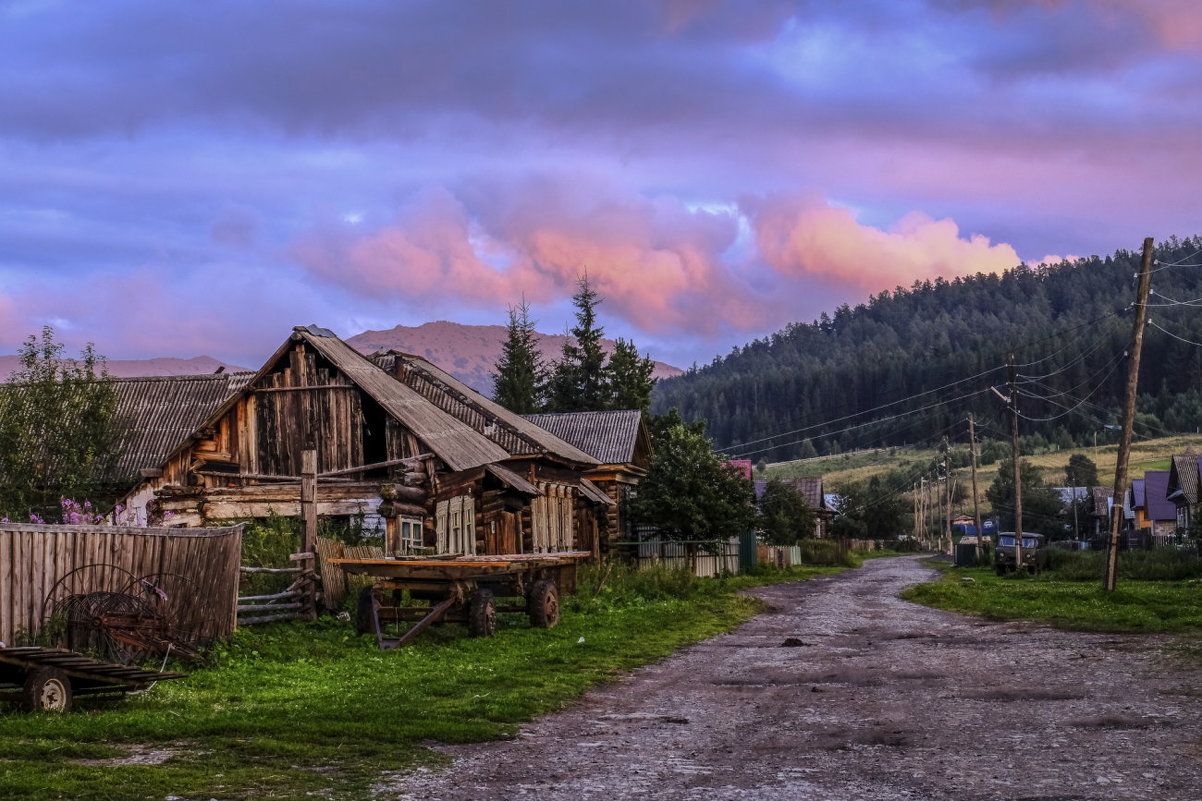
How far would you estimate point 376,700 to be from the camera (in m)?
13.0

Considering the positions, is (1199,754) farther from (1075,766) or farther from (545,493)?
(545,493)

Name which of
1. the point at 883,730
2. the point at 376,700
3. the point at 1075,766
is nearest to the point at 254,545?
the point at 376,700

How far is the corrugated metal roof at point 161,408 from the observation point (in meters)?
39.2

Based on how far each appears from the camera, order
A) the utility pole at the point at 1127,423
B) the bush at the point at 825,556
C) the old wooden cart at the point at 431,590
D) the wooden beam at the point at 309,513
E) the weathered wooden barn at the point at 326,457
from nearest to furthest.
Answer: the old wooden cart at the point at 431,590 < the wooden beam at the point at 309,513 < the weathered wooden barn at the point at 326,457 < the utility pole at the point at 1127,423 < the bush at the point at 825,556

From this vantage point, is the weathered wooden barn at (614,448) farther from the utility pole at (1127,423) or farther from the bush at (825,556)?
the bush at (825,556)

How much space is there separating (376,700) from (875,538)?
101265 millimetres

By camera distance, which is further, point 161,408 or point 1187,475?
point 1187,475

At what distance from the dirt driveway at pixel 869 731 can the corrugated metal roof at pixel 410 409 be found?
35.6ft

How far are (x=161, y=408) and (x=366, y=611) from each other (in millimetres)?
24824

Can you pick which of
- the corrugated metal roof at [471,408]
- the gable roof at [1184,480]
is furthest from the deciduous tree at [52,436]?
the gable roof at [1184,480]

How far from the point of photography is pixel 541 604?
2223 cm

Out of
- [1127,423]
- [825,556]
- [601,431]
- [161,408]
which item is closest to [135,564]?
[1127,423]

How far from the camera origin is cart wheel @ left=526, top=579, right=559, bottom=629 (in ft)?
72.6

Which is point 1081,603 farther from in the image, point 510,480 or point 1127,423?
point 510,480
